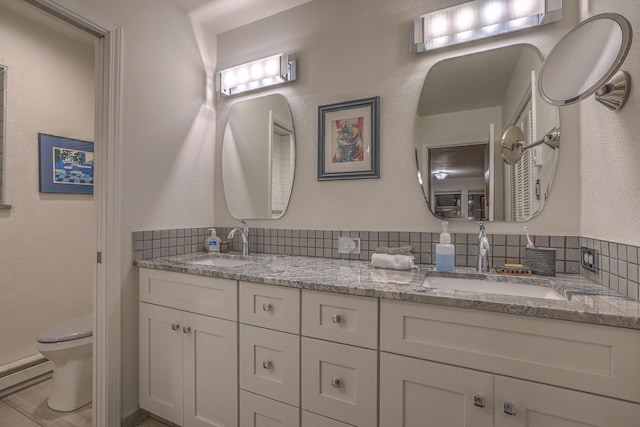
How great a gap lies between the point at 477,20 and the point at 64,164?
2.90 meters

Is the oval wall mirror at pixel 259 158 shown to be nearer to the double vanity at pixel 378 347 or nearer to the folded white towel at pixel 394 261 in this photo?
the double vanity at pixel 378 347

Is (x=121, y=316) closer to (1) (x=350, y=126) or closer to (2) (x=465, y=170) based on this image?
(1) (x=350, y=126)

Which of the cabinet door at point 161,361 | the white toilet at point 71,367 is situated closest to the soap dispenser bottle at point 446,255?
the cabinet door at point 161,361

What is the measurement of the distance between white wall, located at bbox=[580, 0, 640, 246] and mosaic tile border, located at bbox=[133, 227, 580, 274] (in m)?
0.17

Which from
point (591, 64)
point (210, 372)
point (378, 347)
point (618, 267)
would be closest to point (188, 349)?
point (210, 372)

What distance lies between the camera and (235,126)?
2.25m

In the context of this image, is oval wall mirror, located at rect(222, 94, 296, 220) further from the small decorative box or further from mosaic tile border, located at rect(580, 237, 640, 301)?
mosaic tile border, located at rect(580, 237, 640, 301)

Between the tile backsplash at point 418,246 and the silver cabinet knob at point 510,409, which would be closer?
the silver cabinet knob at point 510,409

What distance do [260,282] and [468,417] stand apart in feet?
2.88

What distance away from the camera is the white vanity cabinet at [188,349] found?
4.72ft

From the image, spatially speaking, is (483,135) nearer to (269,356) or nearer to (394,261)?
(394,261)

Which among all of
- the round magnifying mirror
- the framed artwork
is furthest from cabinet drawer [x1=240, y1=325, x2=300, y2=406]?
the round magnifying mirror

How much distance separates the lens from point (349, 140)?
185 cm

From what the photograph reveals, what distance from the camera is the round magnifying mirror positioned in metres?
0.94
